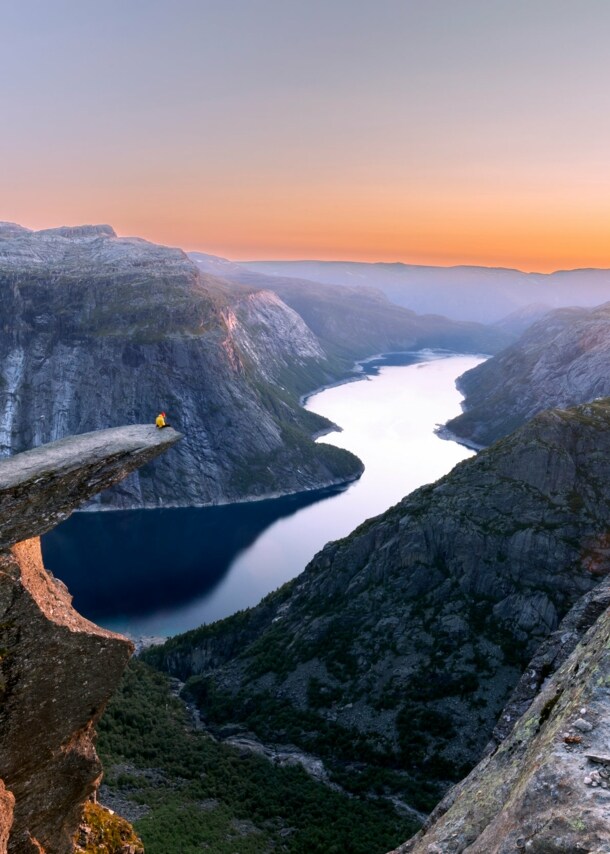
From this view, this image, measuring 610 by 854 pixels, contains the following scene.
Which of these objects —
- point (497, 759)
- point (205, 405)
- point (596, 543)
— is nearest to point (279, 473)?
point (205, 405)

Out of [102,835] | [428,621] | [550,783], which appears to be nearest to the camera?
[550,783]

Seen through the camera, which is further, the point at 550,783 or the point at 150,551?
the point at 150,551

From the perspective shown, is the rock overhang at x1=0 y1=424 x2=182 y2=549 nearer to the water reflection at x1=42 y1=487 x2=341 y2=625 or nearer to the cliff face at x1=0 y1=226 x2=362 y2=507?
the water reflection at x1=42 y1=487 x2=341 y2=625

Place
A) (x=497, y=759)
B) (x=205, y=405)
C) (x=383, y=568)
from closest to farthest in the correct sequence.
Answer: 1. (x=497, y=759)
2. (x=383, y=568)
3. (x=205, y=405)

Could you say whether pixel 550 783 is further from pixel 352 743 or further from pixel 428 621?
pixel 428 621

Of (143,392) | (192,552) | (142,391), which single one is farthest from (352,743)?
(142,391)

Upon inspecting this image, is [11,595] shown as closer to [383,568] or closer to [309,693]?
[309,693]

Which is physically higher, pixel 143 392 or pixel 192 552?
pixel 143 392
